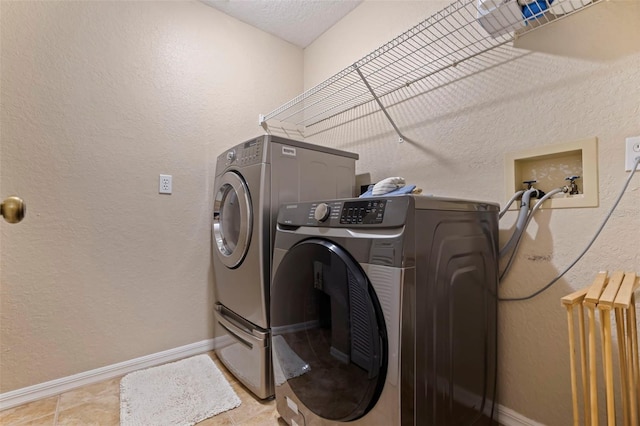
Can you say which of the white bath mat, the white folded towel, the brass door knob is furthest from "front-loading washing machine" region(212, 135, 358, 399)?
the brass door knob

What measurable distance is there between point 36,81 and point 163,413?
5.50 feet

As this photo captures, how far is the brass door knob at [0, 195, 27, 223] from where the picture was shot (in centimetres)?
64

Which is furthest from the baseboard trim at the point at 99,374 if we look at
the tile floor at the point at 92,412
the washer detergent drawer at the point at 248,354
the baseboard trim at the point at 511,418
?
the baseboard trim at the point at 511,418

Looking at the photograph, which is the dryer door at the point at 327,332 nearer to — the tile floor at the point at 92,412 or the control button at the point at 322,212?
the control button at the point at 322,212

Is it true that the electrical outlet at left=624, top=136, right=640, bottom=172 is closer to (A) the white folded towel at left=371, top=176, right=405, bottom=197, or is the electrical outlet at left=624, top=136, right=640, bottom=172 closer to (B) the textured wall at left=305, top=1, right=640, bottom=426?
(B) the textured wall at left=305, top=1, right=640, bottom=426

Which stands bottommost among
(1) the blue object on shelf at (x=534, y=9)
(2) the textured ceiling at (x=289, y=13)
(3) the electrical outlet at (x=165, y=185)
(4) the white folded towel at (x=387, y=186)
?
(4) the white folded towel at (x=387, y=186)

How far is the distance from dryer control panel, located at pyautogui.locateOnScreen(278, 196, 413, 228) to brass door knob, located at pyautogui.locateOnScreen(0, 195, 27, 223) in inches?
29.5

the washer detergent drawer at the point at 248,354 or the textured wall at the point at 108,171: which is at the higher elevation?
the textured wall at the point at 108,171

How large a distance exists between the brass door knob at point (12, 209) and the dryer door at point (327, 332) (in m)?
0.75

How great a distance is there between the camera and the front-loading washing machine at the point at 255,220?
139cm

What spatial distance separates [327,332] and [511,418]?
86 centimetres

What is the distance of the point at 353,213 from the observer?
0.92 m

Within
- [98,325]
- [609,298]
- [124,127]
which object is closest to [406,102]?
[609,298]

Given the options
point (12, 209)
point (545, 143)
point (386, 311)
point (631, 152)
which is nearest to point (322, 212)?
point (386, 311)
